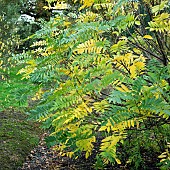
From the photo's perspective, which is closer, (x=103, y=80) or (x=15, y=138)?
(x=103, y=80)

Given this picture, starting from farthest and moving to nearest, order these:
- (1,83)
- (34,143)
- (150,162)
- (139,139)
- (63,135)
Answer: (1,83), (34,143), (150,162), (139,139), (63,135)

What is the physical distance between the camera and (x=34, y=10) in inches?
669

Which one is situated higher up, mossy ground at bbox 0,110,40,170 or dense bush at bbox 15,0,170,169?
dense bush at bbox 15,0,170,169

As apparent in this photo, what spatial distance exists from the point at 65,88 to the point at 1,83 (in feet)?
25.0

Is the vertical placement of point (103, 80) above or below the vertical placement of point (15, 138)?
above

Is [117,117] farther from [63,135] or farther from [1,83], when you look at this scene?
[1,83]

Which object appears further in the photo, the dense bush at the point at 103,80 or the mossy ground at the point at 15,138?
the mossy ground at the point at 15,138

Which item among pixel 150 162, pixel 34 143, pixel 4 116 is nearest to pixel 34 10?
pixel 4 116

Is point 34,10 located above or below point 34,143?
above

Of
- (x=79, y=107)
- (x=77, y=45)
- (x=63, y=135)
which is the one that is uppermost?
(x=77, y=45)

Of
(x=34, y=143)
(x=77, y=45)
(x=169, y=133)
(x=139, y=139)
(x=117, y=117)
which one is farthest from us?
(x=34, y=143)

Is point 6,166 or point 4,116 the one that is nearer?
point 6,166

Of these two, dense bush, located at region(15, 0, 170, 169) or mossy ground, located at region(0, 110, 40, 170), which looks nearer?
dense bush, located at region(15, 0, 170, 169)

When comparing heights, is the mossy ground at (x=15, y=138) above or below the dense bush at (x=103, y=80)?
below
